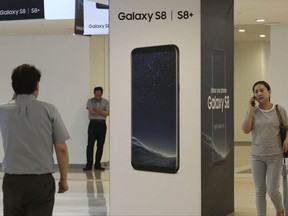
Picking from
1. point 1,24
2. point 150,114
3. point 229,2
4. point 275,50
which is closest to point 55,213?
point 150,114

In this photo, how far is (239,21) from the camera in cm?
1280

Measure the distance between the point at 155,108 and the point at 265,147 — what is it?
4.64 feet

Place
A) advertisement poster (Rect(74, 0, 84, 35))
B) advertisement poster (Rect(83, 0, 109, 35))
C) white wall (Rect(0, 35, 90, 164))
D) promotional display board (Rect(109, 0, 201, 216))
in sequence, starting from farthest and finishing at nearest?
white wall (Rect(0, 35, 90, 164)), advertisement poster (Rect(83, 0, 109, 35)), advertisement poster (Rect(74, 0, 84, 35)), promotional display board (Rect(109, 0, 201, 216))

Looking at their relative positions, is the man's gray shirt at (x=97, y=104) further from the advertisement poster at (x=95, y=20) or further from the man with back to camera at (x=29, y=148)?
the man with back to camera at (x=29, y=148)

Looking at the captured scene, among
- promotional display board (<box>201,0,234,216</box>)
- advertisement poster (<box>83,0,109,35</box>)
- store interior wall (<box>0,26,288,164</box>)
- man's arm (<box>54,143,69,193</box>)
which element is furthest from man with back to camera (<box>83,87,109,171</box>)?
man's arm (<box>54,143,69,193</box>)

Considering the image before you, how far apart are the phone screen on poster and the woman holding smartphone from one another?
0.80 metres

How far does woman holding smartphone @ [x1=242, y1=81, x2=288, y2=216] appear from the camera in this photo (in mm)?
6953

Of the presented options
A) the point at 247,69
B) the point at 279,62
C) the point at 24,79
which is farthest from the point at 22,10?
the point at 247,69

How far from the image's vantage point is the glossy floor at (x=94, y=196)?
28.9 feet

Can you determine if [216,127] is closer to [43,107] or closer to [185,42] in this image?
[185,42]

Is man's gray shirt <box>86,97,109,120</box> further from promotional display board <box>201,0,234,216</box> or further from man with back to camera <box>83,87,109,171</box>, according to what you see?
promotional display board <box>201,0,234,216</box>

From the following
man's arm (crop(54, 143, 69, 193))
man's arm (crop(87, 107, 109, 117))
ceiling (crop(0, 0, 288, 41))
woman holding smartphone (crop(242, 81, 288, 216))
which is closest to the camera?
man's arm (crop(54, 143, 69, 193))

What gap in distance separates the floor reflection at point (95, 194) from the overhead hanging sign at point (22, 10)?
2.94 meters

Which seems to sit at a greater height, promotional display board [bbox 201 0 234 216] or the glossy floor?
promotional display board [bbox 201 0 234 216]
